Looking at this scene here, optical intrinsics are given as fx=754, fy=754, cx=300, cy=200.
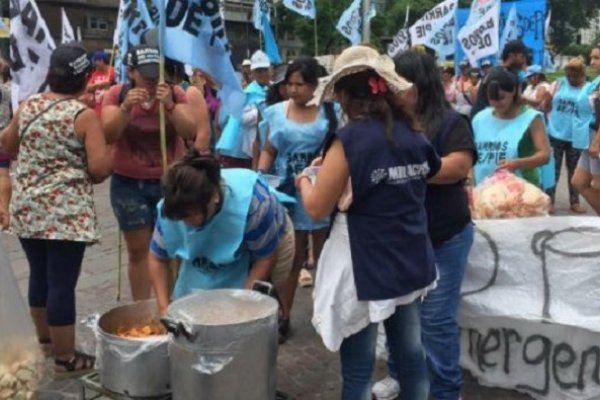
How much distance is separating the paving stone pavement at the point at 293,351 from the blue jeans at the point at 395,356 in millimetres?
818

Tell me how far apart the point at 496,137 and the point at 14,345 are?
2561mm

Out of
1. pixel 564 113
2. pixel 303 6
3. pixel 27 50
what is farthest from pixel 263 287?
pixel 303 6

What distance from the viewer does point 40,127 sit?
3611 millimetres

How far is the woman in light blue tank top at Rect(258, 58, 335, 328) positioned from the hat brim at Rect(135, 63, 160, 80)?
0.79 meters

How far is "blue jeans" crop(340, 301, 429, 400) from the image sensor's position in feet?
9.27

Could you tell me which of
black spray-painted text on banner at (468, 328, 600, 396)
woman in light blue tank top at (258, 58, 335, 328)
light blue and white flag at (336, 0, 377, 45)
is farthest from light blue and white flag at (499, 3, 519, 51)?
black spray-painted text on banner at (468, 328, 600, 396)

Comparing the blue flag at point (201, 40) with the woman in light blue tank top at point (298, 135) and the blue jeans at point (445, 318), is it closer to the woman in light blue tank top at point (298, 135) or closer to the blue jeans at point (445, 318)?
the woman in light blue tank top at point (298, 135)

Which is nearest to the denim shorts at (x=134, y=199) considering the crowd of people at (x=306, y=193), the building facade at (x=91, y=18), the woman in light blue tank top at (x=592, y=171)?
the crowd of people at (x=306, y=193)

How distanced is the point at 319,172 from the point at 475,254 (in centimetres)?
133

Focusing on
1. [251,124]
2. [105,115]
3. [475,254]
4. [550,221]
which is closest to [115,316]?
[105,115]

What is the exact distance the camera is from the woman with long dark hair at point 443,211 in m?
3.05

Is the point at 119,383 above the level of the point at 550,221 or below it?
below

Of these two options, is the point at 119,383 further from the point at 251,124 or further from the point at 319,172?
the point at 251,124

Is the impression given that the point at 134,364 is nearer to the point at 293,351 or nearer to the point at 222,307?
the point at 222,307
